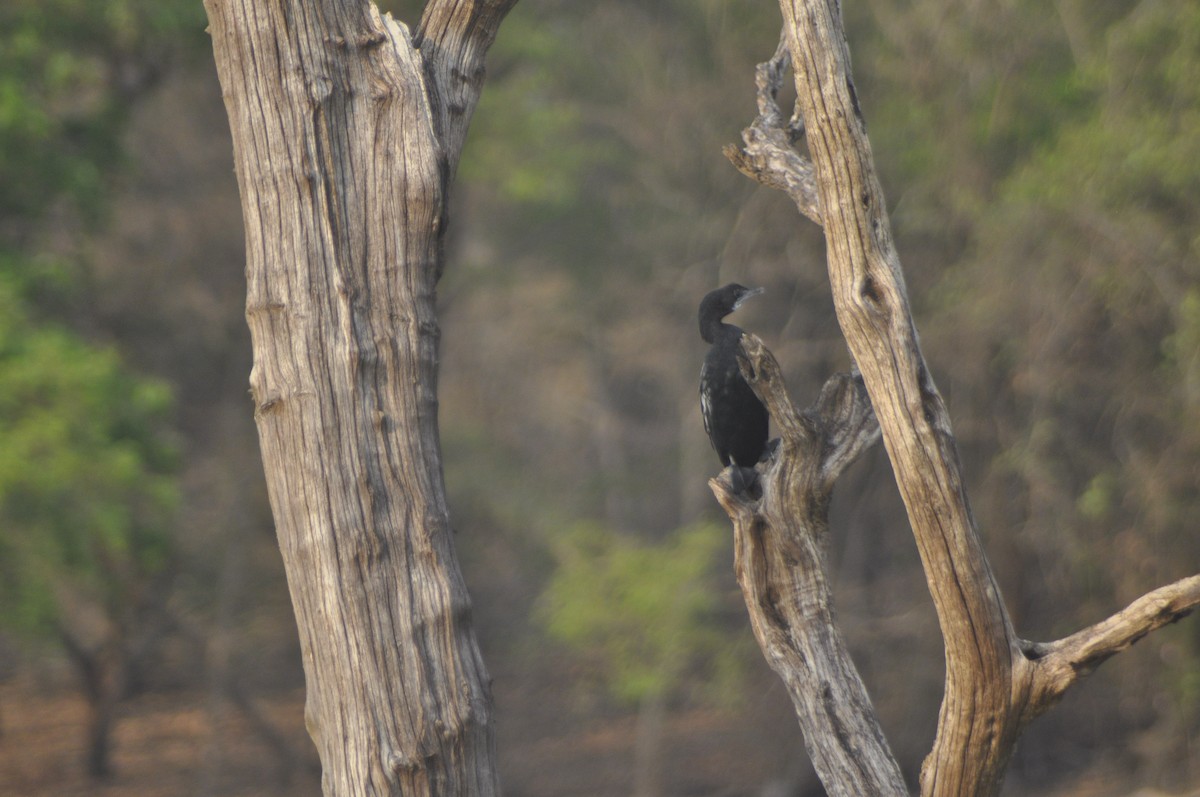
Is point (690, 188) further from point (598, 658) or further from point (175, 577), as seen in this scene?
point (175, 577)

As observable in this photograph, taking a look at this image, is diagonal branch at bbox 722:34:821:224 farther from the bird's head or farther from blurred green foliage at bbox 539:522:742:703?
blurred green foliage at bbox 539:522:742:703

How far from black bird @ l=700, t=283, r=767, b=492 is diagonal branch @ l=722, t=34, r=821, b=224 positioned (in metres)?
0.95

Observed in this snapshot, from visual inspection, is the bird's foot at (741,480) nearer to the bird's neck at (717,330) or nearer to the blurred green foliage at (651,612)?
the bird's neck at (717,330)

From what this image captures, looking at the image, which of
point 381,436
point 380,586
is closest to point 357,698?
point 380,586

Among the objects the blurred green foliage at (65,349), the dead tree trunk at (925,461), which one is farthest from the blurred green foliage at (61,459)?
the dead tree trunk at (925,461)

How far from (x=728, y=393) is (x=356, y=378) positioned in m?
2.01

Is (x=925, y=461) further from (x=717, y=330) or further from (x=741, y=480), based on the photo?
(x=717, y=330)

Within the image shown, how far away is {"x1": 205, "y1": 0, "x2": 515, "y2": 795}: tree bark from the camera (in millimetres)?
3518

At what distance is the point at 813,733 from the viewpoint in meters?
3.77

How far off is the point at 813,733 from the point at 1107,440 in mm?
7004

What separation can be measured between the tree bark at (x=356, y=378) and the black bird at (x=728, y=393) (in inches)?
60.0

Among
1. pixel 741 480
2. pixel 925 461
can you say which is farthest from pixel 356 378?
pixel 925 461

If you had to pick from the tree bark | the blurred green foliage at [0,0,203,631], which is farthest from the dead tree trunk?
the blurred green foliage at [0,0,203,631]

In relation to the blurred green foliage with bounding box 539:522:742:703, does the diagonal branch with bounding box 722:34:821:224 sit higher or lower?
higher
